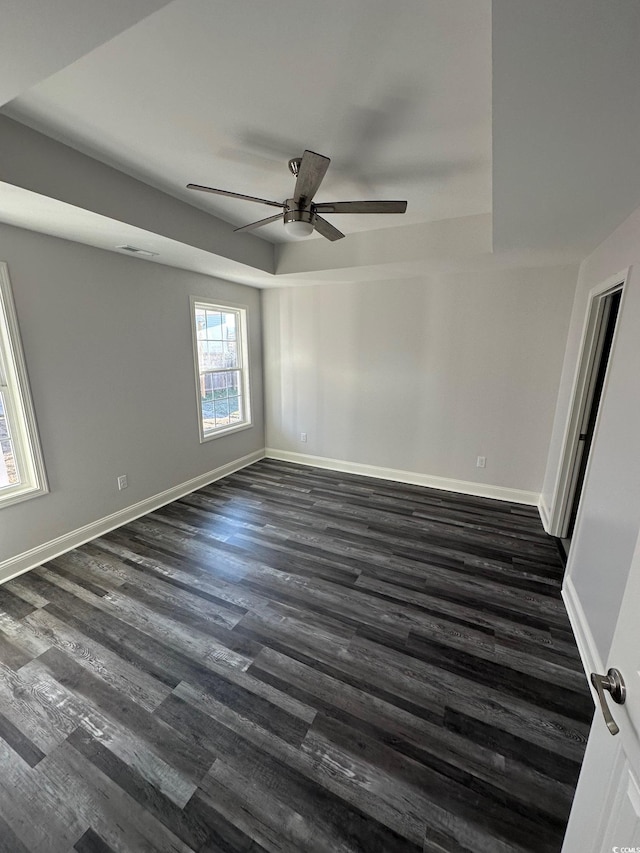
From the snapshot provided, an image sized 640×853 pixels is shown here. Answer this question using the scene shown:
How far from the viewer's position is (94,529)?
3.01 metres

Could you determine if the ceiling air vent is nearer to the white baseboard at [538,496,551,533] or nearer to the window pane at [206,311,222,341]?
the window pane at [206,311,222,341]

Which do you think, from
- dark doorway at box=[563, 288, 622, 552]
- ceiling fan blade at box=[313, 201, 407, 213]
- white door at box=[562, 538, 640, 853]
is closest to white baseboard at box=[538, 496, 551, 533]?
dark doorway at box=[563, 288, 622, 552]

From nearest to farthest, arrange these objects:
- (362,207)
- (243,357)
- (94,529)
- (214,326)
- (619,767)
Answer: (619,767)
(362,207)
(94,529)
(214,326)
(243,357)

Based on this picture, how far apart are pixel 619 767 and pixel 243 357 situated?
462cm

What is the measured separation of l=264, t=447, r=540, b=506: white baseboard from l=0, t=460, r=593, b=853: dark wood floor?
86 centimetres

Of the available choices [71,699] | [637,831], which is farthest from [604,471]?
[71,699]

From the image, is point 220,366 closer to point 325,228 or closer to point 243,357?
point 243,357

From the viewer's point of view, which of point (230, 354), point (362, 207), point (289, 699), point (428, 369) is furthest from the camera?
point (230, 354)

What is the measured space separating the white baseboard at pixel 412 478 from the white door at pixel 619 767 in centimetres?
328

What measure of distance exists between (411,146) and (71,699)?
3344mm

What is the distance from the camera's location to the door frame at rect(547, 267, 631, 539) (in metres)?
2.54

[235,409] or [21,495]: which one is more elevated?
[235,409]

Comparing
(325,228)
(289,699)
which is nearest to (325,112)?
(325,228)

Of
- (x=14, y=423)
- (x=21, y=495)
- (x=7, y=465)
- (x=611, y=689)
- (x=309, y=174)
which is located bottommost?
(x=21, y=495)
